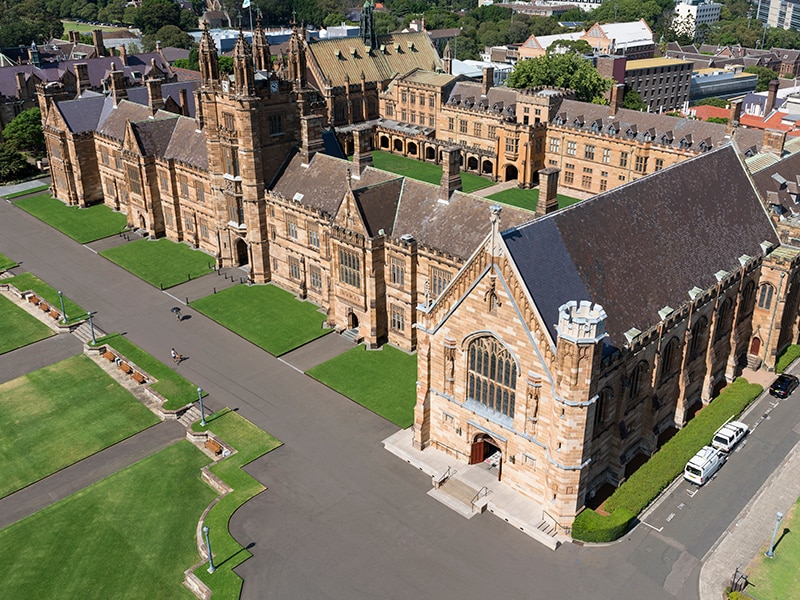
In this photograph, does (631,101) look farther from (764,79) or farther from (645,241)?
(645,241)

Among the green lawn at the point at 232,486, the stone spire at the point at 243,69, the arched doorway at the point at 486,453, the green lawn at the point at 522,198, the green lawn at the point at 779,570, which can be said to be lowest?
the green lawn at the point at 779,570

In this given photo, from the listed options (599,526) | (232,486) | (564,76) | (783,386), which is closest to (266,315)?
(232,486)

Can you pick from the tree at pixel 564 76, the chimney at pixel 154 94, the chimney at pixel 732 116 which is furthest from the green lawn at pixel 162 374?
the tree at pixel 564 76

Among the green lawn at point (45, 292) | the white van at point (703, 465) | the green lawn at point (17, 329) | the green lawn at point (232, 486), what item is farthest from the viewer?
the green lawn at point (45, 292)

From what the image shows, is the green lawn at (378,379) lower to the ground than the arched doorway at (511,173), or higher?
lower

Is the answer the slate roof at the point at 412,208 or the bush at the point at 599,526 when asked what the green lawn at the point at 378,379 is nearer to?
the slate roof at the point at 412,208

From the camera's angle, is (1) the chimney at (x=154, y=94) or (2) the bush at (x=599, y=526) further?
(1) the chimney at (x=154, y=94)

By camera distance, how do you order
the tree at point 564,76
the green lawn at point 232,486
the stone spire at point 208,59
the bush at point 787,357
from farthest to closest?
the tree at point 564,76
the stone spire at point 208,59
the bush at point 787,357
the green lawn at point 232,486
